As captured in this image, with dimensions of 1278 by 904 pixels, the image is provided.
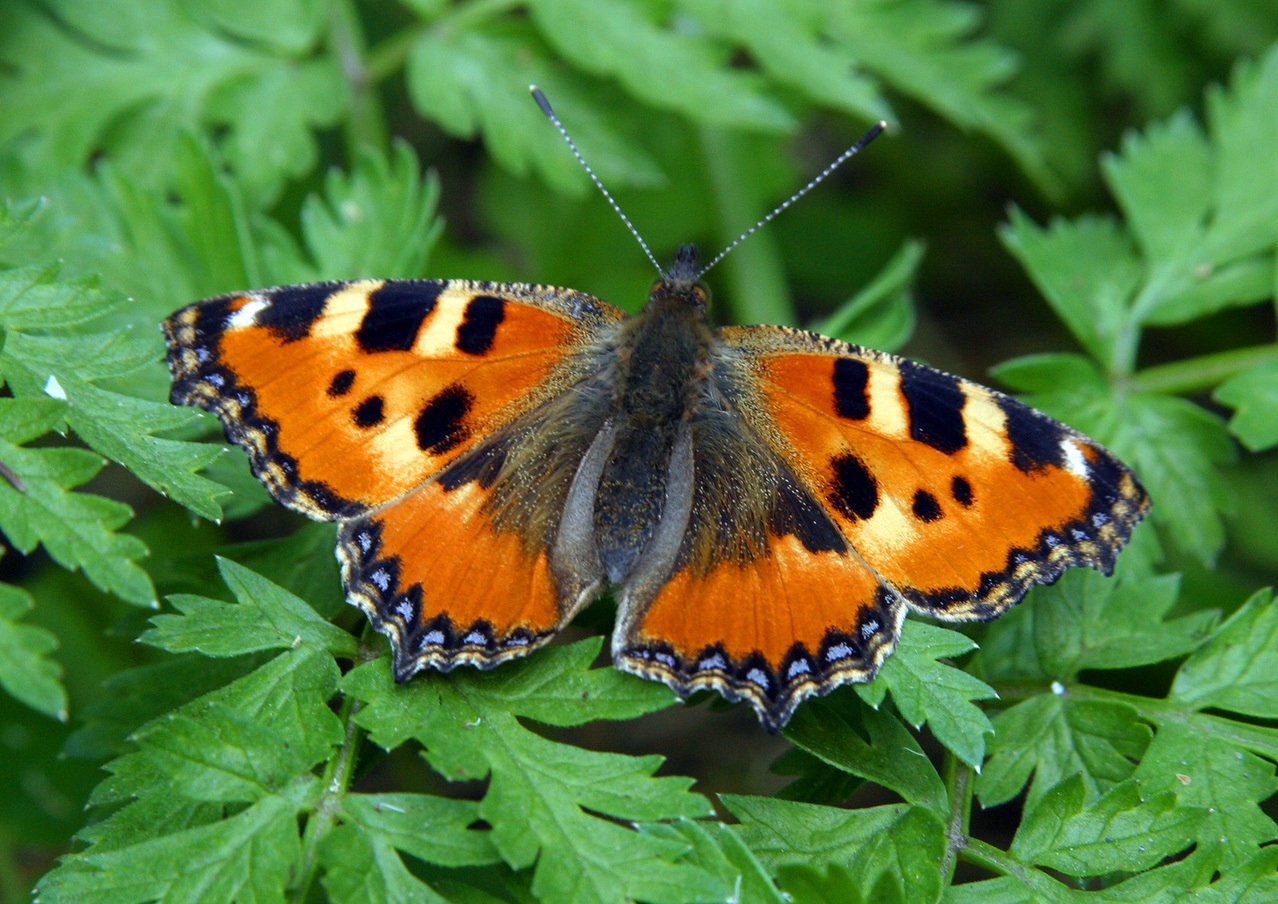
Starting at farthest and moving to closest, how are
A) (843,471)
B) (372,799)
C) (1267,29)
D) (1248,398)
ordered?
1. (1267,29)
2. (1248,398)
3. (843,471)
4. (372,799)

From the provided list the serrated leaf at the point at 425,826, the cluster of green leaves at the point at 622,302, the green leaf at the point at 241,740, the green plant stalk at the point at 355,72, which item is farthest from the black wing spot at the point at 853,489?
the green plant stalk at the point at 355,72

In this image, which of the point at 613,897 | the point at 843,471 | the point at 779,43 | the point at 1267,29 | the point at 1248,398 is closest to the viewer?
the point at 613,897

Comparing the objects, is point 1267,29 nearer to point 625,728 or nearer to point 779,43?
point 779,43

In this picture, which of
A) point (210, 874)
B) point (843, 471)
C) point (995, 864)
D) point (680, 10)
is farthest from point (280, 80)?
point (995, 864)

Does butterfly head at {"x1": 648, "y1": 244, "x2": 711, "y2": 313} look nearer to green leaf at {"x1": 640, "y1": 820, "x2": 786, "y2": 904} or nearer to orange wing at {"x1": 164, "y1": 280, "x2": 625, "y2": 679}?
orange wing at {"x1": 164, "y1": 280, "x2": 625, "y2": 679}

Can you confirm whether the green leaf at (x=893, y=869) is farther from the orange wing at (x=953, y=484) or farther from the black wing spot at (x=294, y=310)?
the black wing spot at (x=294, y=310)

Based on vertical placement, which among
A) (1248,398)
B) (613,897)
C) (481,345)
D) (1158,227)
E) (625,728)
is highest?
(481,345)

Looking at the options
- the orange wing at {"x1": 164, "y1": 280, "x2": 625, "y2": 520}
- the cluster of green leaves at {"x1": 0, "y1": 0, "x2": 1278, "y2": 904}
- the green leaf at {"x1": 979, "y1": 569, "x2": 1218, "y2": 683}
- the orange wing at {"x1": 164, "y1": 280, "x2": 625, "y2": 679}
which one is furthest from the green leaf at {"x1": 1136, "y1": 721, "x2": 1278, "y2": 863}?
the orange wing at {"x1": 164, "y1": 280, "x2": 625, "y2": 520}
